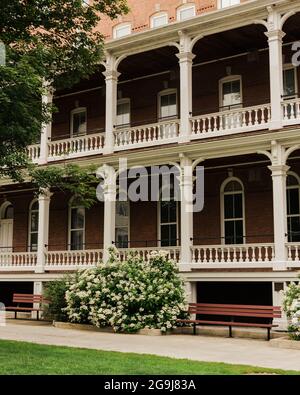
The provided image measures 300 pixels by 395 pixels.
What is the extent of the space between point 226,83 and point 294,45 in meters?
2.86

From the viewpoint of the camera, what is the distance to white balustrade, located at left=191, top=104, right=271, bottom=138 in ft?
58.0

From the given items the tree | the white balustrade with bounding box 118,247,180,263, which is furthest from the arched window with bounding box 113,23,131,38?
the white balustrade with bounding box 118,247,180,263

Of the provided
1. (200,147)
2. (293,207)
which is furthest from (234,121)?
(293,207)

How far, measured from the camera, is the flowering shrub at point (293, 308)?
13203 millimetres

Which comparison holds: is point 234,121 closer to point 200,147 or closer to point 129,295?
point 200,147

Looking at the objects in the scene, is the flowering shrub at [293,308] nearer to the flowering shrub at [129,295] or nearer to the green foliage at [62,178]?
the flowering shrub at [129,295]

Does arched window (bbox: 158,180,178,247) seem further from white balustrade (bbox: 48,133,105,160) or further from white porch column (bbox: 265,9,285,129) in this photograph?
white porch column (bbox: 265,9,285,129)

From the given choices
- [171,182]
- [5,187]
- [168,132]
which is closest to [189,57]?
[168,132]

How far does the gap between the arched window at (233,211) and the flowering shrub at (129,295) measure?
380cm

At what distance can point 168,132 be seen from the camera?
19641 millimetres

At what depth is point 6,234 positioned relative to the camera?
26.9 meters

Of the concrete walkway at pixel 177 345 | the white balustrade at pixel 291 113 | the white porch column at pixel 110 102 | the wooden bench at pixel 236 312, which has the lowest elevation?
the concrete walkway at pixel 177 345

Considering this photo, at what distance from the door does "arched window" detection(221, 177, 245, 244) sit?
35.6ft

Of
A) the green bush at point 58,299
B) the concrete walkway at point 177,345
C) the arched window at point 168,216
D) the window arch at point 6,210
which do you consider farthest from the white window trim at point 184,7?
the concrete walkway at point 177,345
